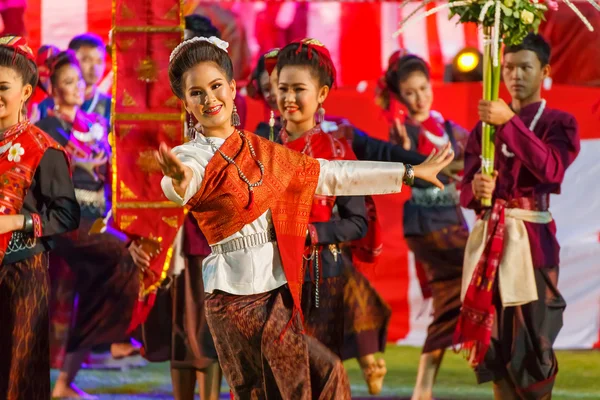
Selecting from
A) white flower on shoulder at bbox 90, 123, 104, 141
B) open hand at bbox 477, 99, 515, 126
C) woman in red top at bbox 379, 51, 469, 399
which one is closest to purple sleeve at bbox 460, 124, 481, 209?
open hand at bbox 477, 99, 515, 126

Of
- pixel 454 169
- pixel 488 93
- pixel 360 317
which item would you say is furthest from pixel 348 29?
pixel 360 317

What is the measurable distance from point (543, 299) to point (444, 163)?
1.47 meters

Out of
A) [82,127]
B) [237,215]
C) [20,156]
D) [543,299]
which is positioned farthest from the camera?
[82,127]

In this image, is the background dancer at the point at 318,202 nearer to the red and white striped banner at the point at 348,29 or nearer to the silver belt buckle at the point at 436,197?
the silver belt buckle at the point at 436,197

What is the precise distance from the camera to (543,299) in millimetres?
4578

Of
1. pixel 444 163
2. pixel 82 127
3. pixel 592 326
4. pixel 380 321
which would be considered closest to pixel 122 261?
pixel 82 127

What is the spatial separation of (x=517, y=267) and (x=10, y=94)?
2120mm

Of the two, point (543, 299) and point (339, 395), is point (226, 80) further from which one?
point (543, 299)

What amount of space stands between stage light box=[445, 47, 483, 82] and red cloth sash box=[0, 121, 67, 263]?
2.97 meters

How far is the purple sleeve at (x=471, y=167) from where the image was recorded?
15.4 ft

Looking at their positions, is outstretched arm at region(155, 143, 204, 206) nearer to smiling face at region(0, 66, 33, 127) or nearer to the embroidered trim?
the embroidered trim

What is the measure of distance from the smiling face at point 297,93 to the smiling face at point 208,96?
0.79 m

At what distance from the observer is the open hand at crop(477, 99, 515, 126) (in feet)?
14.4

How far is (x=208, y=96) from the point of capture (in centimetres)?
328
